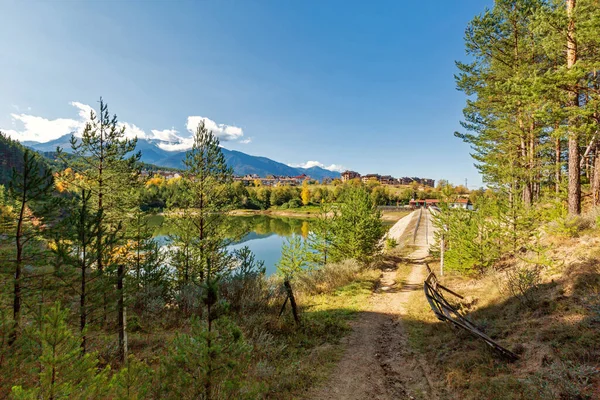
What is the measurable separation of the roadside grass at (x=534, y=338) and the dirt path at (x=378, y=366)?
47 centimetres

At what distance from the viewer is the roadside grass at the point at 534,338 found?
435cm

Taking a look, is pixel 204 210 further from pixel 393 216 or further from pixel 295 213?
pixel 295 213

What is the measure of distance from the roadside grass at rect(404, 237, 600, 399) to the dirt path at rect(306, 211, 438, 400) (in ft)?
1.53

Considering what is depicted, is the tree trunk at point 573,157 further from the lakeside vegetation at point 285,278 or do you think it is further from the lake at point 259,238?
the lake at point 259,238

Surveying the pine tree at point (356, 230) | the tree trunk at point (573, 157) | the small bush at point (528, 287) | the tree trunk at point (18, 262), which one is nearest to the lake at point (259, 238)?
the pine tree at point (356, 230)

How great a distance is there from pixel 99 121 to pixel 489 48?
2251cm

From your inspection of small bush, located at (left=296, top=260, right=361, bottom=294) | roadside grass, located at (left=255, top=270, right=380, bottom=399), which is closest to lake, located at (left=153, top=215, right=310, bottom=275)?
small bush, located at (left=296, top=260, right=361, bottom=294)

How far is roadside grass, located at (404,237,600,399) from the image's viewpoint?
14.3 ft

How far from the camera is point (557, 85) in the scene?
10133 mm

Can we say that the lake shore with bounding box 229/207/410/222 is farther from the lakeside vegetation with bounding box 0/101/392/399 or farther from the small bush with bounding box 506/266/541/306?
the small bush with bounding box 506/266/541/306

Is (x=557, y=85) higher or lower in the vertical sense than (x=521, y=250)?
higher

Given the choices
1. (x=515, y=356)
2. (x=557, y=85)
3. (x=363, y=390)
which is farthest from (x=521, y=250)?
(x=363, y=390)

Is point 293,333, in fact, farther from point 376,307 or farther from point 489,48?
point 489,48

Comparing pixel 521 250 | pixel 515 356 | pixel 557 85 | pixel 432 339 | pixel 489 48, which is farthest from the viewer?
pixel 489 48
